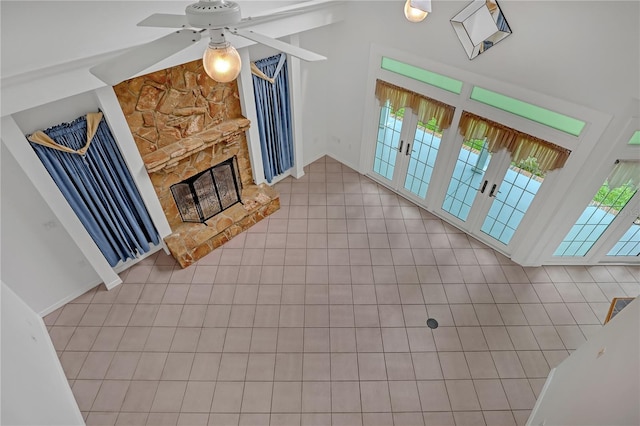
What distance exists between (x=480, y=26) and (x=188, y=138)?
4.03 metres

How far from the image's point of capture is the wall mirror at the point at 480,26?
3969mm

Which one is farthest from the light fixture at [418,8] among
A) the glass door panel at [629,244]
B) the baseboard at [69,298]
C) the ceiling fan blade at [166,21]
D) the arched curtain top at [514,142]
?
the baseboard at [69,298]

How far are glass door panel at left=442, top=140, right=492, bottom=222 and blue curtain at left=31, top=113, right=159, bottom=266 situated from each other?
4700mm

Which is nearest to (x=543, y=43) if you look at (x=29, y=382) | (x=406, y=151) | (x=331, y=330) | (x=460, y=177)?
(x=460, y=177)

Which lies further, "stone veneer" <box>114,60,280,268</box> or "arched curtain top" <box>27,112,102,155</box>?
"stone veneer" <box>114,60,280,268</box>

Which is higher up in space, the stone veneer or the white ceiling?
the white ceiling

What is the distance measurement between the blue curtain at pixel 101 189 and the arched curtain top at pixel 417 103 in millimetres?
A: 3977

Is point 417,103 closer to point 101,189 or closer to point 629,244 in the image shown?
point 629,244

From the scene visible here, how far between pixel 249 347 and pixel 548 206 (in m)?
4.29

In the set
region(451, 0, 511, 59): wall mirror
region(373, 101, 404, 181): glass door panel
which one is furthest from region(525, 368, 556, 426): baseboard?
region(451, 0, 511, 59): wall mirror

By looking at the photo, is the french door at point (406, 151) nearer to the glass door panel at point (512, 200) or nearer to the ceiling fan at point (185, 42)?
the glass door panel at point (512, 200)

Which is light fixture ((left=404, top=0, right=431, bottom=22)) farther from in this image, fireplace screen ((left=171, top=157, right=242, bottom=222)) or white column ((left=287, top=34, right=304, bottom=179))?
fireplace screen ((left=171, top=157, right=242, bottom=222))

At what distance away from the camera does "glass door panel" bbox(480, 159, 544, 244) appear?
4.67 m

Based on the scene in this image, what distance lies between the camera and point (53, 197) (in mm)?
3863
